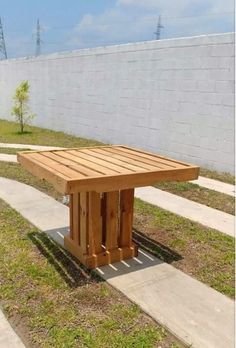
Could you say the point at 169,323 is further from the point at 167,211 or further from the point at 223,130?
the point at 223,130

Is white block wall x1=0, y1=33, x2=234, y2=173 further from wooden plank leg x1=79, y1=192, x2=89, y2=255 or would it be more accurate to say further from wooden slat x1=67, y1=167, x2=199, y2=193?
wooden plank leg x1=79, y1=192, x2=89, y2=255

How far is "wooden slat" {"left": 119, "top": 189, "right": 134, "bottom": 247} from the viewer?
130 inches

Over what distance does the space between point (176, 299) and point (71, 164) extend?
141 cm

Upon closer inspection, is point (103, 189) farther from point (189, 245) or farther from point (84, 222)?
point (189, 245)

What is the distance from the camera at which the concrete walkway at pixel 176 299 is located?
237 cm

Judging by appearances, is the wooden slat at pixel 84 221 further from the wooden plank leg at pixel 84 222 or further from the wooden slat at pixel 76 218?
the wooden slat at pixel 76 218

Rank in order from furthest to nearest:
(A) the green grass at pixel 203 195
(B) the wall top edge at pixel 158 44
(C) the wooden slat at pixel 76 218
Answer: (B) the wall top edge at pixel 158 44
(A) the green grass at pixel 203 195
(C) the wooden slat at pixel 76 218

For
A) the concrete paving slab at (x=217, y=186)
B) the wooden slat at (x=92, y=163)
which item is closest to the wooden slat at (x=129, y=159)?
the wooden slat at (x=92, y=163)

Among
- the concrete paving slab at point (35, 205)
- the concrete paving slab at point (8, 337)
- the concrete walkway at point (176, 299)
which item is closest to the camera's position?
the concrete paving slab at point (8, 337)

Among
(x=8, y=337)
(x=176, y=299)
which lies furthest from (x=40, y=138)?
(x=8, y=337)

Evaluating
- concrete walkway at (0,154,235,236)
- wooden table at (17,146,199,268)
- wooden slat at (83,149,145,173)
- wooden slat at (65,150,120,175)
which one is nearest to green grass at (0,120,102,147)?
concrete walkway at (0,154,235,236)

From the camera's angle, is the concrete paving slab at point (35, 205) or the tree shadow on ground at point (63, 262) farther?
the concrete paving slab at point (35, 205)

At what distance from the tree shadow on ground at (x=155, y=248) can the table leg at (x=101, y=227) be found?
226mm

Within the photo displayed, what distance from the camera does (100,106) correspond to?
32.3ft
